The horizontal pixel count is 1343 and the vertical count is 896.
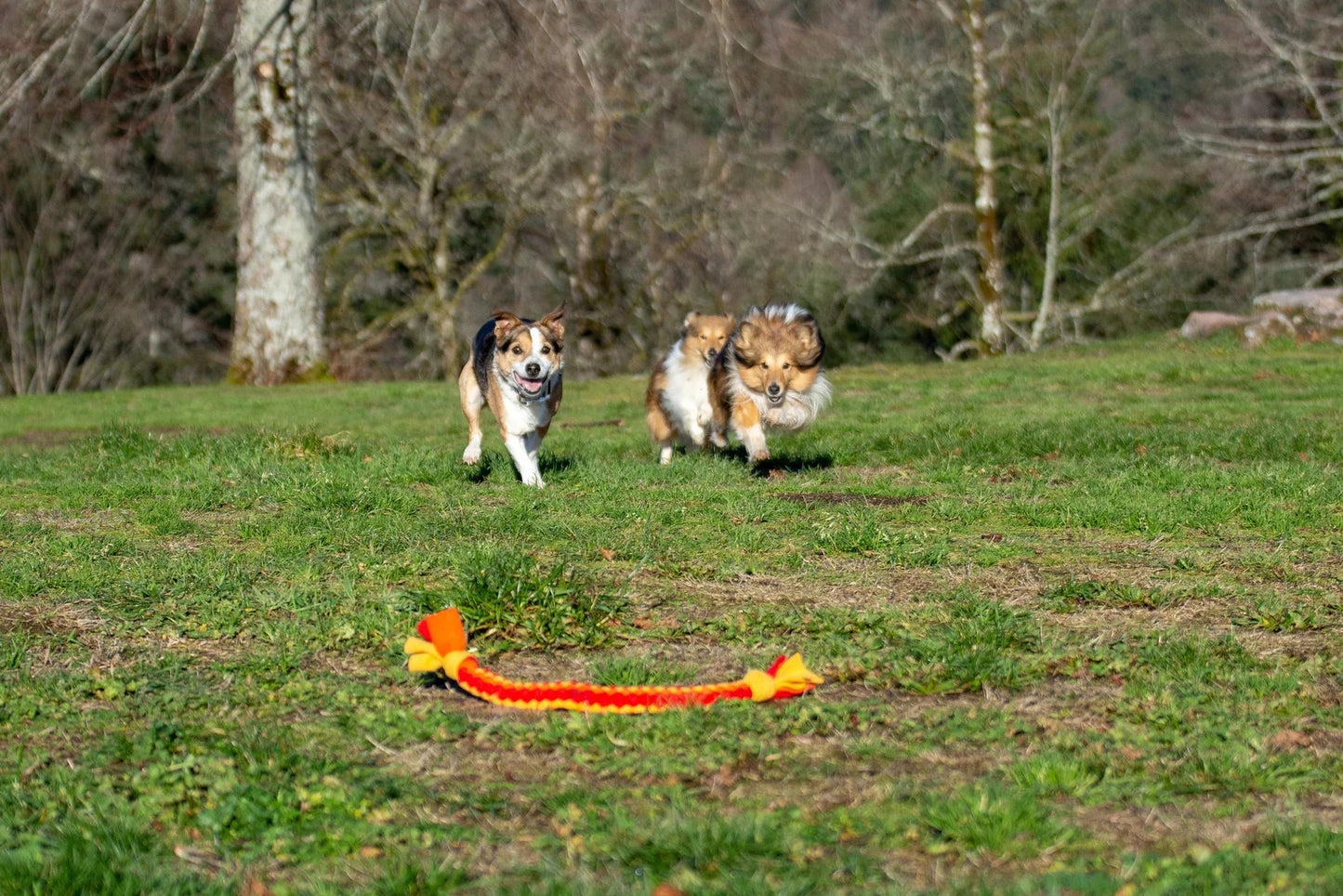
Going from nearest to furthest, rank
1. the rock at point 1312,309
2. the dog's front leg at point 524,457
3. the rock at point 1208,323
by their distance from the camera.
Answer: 1. the dog's front leg at point 524,457
2. the rock at point 1312,309
3. the rock at point 1208,323

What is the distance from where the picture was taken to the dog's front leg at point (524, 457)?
29.7 feet

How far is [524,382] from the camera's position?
30.0 ft

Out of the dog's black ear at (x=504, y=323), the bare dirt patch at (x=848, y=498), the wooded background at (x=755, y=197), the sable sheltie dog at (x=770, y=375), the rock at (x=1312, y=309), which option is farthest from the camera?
the wooded background at (x=755, y=197)

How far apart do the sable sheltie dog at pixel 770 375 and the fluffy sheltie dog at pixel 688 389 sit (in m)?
0.60

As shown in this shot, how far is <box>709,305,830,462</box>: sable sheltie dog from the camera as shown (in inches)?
395

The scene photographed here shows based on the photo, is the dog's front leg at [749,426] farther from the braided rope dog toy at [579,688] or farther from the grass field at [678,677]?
the braided rope dog toy at [579,688]

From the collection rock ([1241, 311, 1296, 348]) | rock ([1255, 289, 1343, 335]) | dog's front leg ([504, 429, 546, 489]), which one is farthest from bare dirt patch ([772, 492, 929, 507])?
rock ([1255, 289, 1343, 335])

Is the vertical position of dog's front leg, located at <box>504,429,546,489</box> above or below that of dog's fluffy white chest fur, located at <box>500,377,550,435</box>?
below

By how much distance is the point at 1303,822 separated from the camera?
12.1ft

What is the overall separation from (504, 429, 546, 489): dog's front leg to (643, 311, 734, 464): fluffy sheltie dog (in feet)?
6.45

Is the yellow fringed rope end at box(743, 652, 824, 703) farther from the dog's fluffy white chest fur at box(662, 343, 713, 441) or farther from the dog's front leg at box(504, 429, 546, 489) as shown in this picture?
the dog's fluffy white chest fur at box(662, 343, 713, 441)

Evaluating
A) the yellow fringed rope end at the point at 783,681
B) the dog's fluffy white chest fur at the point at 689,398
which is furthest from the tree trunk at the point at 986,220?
the yellow fringed rope end at the point at 783,681

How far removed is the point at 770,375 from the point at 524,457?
1.97 meters

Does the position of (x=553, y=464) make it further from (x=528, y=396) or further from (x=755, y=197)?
(x=755, y=197)
